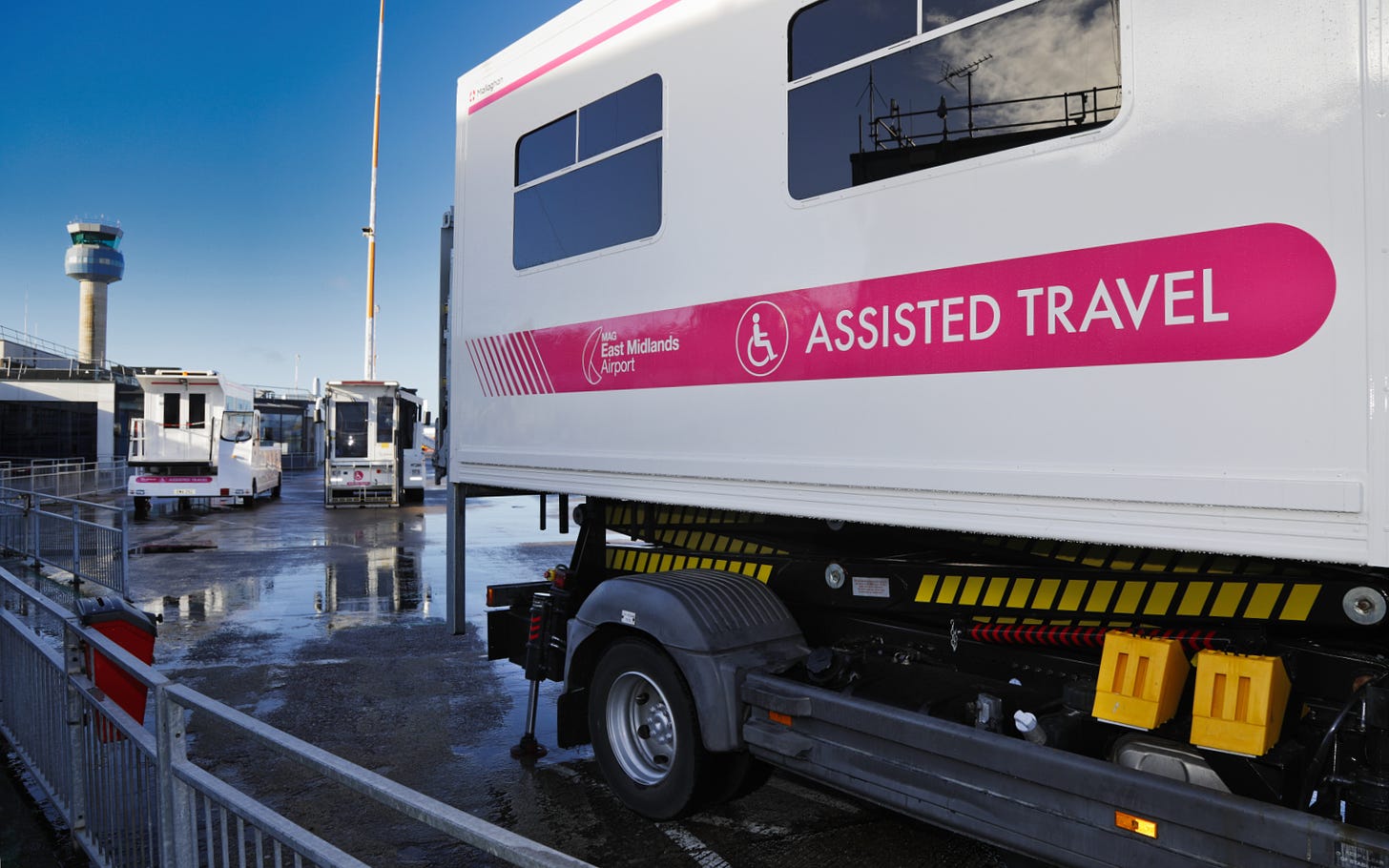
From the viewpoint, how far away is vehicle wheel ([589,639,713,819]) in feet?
13.5

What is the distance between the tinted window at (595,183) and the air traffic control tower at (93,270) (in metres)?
93.3

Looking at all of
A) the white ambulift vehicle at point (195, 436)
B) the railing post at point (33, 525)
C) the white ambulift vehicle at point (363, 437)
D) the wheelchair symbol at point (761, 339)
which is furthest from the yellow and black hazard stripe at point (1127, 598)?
the white ambulift vehicle at point (363, 437)

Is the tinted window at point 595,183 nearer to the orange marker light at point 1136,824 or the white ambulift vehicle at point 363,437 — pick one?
the orange marker light at point 1136,824

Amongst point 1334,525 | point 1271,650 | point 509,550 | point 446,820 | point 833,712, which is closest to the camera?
point 446,820

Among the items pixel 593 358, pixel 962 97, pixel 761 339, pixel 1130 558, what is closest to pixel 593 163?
pixel 593 358

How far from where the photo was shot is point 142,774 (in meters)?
3.46

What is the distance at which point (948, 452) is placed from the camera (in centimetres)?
314

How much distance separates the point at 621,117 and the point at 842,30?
1492mm

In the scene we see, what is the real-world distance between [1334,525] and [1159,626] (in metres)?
0.94

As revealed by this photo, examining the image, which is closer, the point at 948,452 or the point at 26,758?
the point at 948,452

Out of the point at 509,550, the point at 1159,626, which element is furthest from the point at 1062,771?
the point at 509,550

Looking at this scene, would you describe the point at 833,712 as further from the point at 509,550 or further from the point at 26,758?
the point at 509,550

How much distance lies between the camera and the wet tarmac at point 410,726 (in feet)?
13.7

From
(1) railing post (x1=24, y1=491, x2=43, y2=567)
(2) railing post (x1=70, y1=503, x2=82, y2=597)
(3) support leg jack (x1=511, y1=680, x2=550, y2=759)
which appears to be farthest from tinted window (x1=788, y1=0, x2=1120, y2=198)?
(1) railing post (x1=24, y1=491, x2=43, y2=567)
